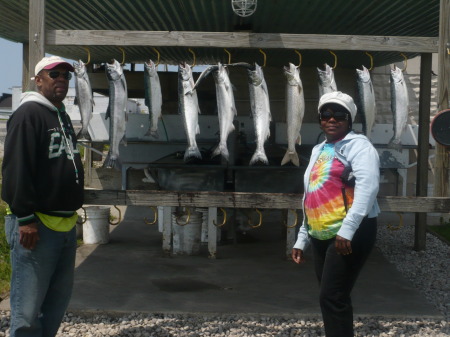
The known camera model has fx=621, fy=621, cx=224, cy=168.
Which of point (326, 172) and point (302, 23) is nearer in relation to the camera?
point (326, 172)

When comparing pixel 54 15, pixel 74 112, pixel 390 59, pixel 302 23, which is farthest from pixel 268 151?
pixel 74 112

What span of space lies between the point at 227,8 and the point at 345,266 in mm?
4433

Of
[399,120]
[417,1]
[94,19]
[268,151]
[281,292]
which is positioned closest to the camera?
[399,120]

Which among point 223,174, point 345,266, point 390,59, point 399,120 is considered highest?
point 390,59

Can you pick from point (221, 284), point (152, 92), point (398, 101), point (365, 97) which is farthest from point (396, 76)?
point (221, 284)

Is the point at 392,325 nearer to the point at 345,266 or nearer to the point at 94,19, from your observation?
→ the point at 345,266

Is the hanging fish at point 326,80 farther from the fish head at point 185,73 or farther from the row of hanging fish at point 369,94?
Answer: the fish head at point 185,73

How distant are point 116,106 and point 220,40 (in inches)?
39.0

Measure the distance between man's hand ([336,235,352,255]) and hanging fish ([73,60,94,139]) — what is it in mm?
2279

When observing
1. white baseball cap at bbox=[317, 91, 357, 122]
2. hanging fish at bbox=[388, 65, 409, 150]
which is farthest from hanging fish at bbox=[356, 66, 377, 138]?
white baseball cap at bbox=[317, 91, 357, 122]

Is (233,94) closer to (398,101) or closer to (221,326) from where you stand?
(398,101)

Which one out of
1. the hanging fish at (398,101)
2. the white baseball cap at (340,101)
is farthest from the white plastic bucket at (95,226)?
the white baseball cap at (340,101)

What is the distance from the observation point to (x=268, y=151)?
9.05 meters

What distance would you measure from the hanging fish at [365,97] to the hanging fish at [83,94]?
2.15 metres
